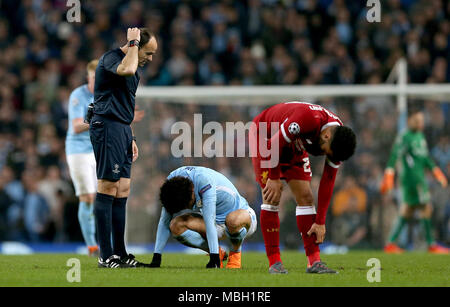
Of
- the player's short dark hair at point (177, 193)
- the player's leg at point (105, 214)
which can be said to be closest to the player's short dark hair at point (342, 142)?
the player's short dark hair at point (177, 193)

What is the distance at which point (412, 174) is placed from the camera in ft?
45.2

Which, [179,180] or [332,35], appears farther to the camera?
[332,35]

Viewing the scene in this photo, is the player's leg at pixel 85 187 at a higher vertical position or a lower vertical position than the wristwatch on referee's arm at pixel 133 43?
lower

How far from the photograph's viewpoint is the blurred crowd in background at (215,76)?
14.0 metres

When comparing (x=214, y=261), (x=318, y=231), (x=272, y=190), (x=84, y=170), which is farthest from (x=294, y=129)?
(x=84, y=170)

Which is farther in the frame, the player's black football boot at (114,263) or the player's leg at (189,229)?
the player's leg at (189,229)

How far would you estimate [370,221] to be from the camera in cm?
1408

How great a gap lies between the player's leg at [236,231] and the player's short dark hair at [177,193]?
2.51 feet

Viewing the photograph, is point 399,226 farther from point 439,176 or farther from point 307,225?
point 307,225

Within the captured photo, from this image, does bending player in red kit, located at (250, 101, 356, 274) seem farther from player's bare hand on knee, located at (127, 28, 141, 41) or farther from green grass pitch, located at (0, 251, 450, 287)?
player's bare hand on knee, located at (127, 28, 141, 41)

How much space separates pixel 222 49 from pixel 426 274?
39.2 feet

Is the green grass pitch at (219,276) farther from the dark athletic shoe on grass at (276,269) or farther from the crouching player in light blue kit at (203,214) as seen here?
the crouching player in light blue kit at (203,214)
